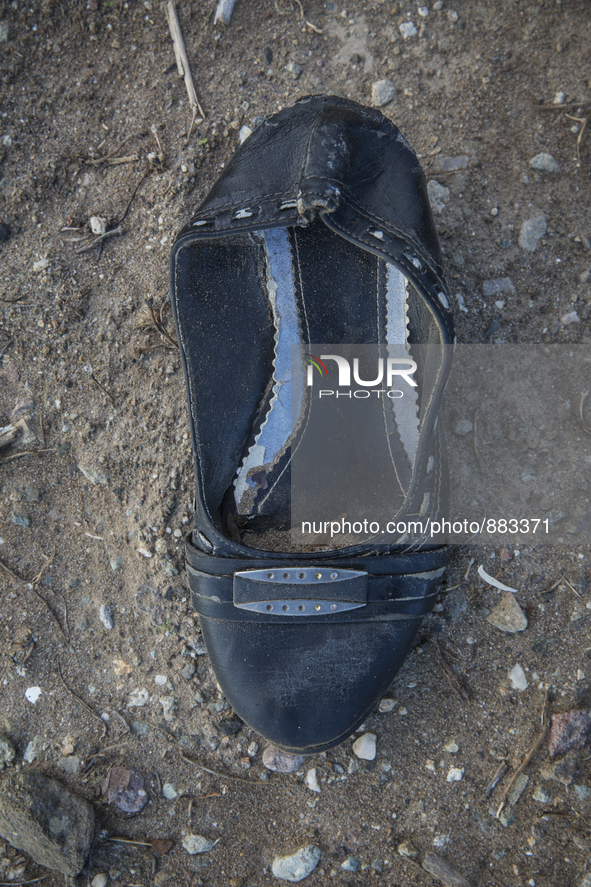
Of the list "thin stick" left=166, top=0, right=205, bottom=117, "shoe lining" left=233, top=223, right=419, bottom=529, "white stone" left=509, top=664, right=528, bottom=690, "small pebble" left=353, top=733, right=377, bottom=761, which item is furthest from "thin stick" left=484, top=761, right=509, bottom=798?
"thin stick" left=166, top=0, right=205, bottom=117

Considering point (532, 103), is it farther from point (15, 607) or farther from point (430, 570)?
point (15, 607)

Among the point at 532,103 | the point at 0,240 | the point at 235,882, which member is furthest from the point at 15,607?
the point at 532,103

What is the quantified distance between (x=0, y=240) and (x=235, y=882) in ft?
7.79

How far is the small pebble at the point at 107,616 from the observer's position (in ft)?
6.61

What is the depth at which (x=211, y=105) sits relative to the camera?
6.77 ft

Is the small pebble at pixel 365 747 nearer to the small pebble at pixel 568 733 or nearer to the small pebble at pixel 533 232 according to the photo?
the small pebble at pixel 568 733

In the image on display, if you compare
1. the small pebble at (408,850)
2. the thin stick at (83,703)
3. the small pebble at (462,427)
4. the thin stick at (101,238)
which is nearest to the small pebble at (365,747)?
the small pebble at (408,850)

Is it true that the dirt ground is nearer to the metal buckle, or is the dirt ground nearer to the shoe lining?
the shoe lining

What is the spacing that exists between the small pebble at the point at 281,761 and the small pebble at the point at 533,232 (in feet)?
6.28

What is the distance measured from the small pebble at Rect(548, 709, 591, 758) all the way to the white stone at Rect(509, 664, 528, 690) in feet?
0.50

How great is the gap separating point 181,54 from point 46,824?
266 centimetres

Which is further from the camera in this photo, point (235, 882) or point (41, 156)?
point (41, 156)

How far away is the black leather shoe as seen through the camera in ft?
5.08

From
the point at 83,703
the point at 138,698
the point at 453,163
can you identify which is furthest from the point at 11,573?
the point at 453,163
